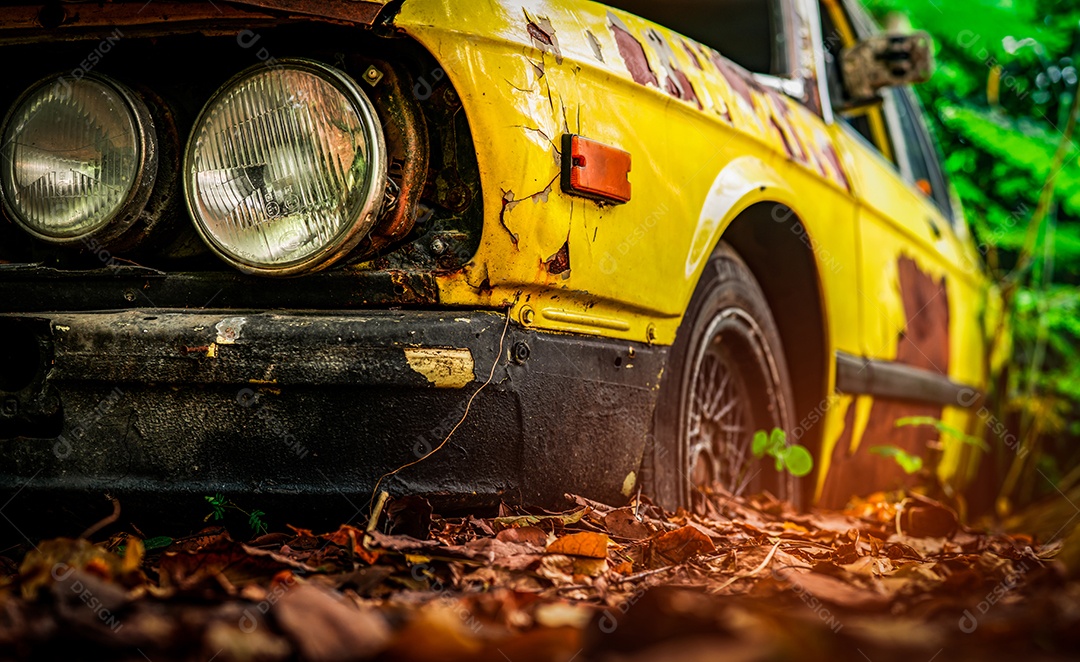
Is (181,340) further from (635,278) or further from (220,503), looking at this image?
(635,278)

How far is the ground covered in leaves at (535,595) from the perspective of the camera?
1.00m

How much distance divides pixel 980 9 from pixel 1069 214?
1.53m

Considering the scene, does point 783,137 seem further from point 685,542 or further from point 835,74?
point 685,542

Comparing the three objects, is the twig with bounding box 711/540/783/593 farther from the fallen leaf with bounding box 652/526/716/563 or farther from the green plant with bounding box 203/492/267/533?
the green plant with bounding box 203/492/267/533

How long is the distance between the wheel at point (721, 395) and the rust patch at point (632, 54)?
508 mm

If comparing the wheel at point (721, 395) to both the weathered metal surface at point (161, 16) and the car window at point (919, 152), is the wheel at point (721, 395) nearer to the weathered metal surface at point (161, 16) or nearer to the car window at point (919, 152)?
the weathered metal surface at point (161, 16)

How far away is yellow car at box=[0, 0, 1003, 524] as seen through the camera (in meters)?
1.54

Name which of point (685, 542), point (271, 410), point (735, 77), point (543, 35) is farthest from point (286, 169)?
point (735, 77)

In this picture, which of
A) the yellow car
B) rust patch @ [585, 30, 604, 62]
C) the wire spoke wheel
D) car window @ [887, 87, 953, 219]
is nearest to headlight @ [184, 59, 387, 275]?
the yellow car

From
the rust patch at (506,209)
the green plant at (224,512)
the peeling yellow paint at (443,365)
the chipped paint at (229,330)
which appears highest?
the rust patch at (506,209)

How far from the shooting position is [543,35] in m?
1.66

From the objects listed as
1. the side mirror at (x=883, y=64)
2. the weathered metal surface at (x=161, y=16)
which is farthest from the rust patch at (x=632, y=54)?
the side mirror at (x=883, y=64)

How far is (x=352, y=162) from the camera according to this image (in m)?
1.55

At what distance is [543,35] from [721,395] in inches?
43.5
